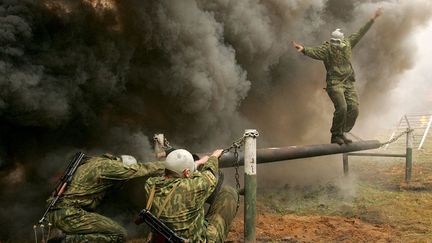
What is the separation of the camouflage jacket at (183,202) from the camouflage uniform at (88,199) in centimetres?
71

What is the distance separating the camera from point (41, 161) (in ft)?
19.2

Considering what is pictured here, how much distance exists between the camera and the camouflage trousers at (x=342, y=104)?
7785mm

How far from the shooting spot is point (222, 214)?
444 centimetres

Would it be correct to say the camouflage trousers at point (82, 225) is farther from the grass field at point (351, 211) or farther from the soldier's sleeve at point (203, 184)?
the grass field at point (351, 211)

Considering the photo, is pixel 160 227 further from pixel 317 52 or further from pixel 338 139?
pixel 317 52

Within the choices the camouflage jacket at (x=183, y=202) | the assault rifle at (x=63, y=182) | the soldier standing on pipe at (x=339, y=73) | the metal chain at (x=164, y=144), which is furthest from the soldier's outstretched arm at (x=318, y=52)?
the assault rifle at (x=63, y=182)

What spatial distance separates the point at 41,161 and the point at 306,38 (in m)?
7.00

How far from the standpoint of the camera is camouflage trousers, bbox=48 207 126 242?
13.7 ft

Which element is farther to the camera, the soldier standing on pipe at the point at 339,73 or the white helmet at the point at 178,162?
the soldier standing on pipe at the point at 339,73

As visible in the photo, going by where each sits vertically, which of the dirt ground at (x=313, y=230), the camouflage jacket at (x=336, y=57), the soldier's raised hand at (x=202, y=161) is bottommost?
the dirt ground at (x=313, y=230)

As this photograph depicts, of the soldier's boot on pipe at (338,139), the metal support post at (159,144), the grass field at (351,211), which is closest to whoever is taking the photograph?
the metal support post at (159,144)

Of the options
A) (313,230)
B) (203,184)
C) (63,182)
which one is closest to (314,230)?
(313,230)

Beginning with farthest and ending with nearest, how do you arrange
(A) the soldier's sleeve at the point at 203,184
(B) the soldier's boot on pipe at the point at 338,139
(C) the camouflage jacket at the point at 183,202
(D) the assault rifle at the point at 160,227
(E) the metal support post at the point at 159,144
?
(B) the soldier's boot on pipe at the point at 338,139
(E) the metal support post at the point at 159,144
(A) the soldier's sleeve at the point at 203,184
(C) the camouflage jacket at the point at 183,202
(D) the assault rifle at the point at 160,227

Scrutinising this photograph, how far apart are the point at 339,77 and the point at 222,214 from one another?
4.54 metres
